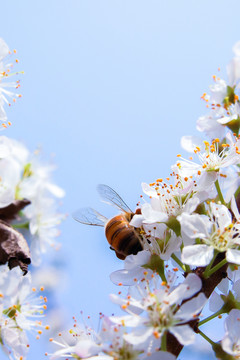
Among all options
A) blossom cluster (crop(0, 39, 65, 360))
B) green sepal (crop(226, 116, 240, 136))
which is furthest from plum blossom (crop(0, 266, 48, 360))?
green sepal (crop(226, 116, 240, 136))

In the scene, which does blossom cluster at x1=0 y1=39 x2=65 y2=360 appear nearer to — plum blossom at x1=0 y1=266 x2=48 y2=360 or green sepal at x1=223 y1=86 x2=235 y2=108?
plum blossom at x1=0 y1=266 x2=48 y2=360

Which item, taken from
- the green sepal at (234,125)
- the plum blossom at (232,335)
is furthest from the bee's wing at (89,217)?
the plum blossom at (232,335)

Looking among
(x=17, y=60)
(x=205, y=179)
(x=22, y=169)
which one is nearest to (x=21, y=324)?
(x=205, y=179)

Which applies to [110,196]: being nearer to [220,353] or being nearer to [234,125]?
[234,125]

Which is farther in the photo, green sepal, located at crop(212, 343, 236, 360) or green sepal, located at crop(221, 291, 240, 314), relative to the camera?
green sepal, located at crop(221, 291, 240, 314)

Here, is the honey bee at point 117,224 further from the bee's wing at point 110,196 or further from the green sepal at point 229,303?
the green sepal at point 229,303

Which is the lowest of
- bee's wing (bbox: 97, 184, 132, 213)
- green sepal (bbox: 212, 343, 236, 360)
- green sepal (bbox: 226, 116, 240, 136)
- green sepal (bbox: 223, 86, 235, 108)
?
green sepal (bbox: 212, 343, 236, 360)
